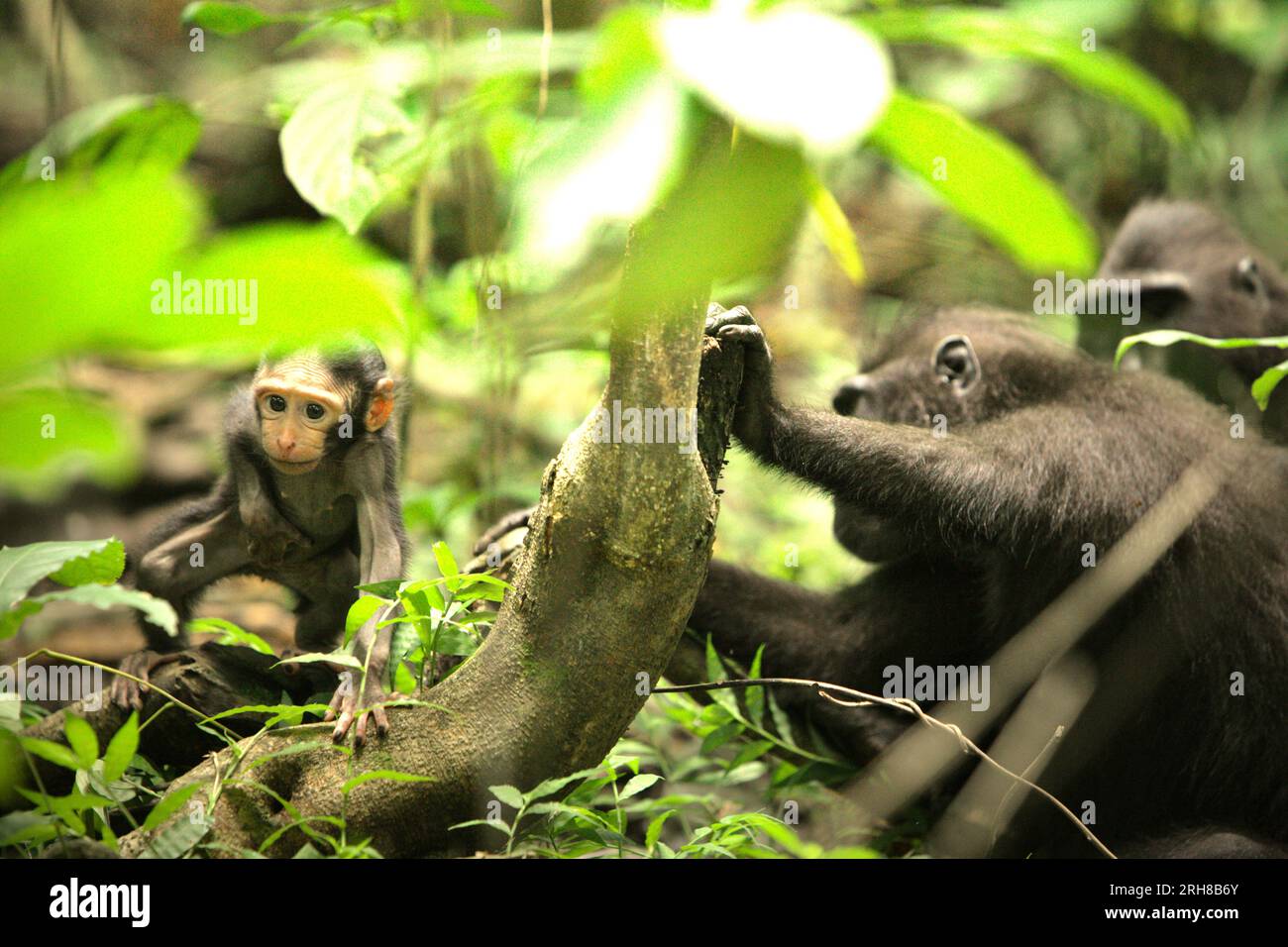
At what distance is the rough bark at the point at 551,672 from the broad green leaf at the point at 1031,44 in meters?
1.28

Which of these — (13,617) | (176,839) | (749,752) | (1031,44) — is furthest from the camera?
(749,752)

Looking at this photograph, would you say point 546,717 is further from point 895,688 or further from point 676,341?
point 895,688

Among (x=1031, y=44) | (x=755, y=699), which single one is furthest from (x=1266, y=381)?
(x=1031, y=44)

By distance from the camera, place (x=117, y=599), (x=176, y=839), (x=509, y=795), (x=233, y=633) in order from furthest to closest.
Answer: (x=233, y=633) → (x=509, y=795) → (x=176, y=839) → (x=117, y=599)

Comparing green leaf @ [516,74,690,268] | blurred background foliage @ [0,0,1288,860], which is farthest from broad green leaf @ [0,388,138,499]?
green leaf @ [516,74,690,268]

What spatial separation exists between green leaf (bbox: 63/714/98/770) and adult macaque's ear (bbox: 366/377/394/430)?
138 centimetres

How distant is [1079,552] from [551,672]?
173 centimetres

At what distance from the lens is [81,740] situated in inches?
93.7

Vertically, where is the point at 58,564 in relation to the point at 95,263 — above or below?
below

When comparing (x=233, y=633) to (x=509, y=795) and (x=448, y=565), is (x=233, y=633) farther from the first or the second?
(x=509, y=795)

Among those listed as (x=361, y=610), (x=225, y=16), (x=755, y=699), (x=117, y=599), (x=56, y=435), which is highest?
(x=225, y=16)

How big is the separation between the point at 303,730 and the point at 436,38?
2.73 meters

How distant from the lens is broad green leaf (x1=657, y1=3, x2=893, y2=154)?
812mm

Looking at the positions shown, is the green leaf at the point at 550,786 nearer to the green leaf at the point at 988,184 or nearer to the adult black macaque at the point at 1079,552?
the adult black macaque at the point at 1079,552
